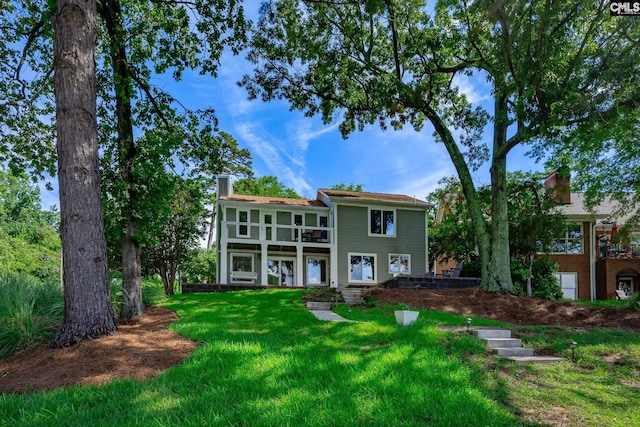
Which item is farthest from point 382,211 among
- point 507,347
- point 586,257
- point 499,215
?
point 507,347

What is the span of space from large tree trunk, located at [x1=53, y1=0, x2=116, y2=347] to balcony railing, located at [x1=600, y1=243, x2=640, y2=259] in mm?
24780

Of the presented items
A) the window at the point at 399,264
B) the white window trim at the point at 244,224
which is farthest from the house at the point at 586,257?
the white window trim at the point at 244,224

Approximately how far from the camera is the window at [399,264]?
21.1 metres

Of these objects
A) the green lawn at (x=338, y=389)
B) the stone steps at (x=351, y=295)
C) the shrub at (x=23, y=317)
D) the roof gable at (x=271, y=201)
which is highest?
the roof gable at (x=271, y=201)

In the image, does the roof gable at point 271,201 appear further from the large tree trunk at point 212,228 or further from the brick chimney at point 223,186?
the large tree trunk at point 212,228

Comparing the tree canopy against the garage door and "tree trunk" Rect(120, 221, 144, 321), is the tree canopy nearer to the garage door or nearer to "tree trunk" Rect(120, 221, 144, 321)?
"tree trunk" Rect(120, 221, 144, 321)

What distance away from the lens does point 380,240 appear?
21109 millimetres

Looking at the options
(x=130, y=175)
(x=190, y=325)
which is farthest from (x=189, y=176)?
(x=190, y=325)

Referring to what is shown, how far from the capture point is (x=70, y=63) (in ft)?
18.4

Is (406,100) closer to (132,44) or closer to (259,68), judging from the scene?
(259,68)

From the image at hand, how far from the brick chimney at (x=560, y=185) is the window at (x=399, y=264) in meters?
7.72

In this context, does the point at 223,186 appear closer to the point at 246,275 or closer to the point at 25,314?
the point at 246,275

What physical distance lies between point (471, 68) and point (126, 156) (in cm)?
Result: 1194

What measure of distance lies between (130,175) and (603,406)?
8.89 meters
